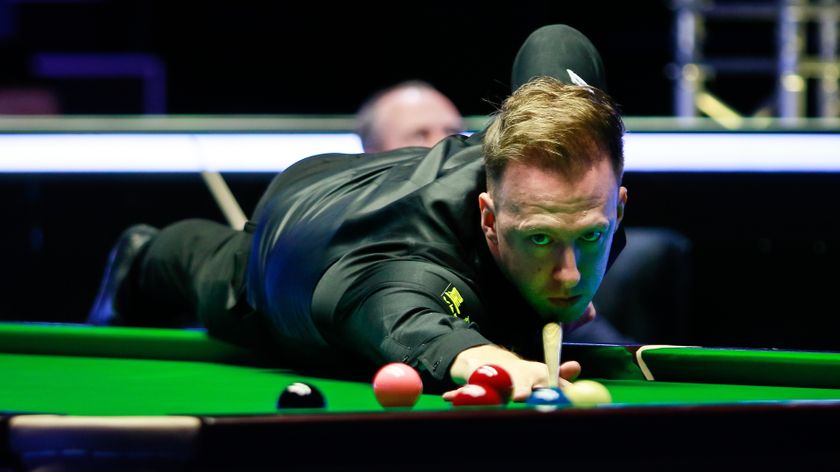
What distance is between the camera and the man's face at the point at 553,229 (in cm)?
229

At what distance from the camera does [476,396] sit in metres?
1.89

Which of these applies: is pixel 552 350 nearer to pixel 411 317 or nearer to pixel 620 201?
pixel 411 317

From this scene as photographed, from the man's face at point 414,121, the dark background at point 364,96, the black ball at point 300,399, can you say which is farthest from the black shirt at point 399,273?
the dark background at point 364,96

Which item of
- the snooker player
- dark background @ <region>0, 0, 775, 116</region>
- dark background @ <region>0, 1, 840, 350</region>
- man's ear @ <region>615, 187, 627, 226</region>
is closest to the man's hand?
the snooker player

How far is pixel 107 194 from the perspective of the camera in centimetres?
545

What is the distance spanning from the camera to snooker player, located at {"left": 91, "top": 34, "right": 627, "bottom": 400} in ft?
7.52

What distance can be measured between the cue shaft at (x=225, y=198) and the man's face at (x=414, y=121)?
59 centimetres

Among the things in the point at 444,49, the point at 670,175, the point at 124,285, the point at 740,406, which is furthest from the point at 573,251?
the point at 444,49

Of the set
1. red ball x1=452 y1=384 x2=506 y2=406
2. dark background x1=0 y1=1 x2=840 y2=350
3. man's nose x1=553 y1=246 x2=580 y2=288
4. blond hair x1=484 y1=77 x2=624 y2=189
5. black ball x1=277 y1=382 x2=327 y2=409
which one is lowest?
dark background x1=0 y1=1 x2=840 y2=350

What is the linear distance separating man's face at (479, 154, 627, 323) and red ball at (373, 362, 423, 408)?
0.47 m

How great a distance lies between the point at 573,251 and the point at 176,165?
11.0 feet

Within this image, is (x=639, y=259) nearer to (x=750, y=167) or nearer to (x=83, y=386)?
(x=750, y=167)

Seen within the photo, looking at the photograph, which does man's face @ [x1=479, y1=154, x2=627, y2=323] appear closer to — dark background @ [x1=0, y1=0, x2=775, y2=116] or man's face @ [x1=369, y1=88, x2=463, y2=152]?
man's face @ [x1=369, y1=88, x2=463, y2=152]

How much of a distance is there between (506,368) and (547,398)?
0.58 ft
